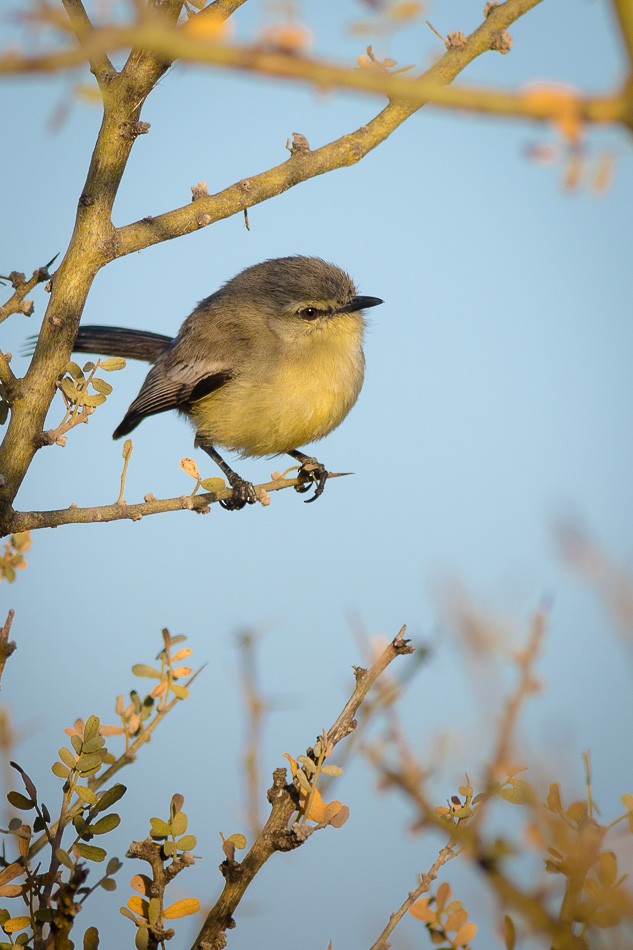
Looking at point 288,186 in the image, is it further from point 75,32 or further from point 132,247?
point 75,32

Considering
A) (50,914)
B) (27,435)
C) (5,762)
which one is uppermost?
(27,435)

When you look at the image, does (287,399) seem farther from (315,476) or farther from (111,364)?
(111,364)

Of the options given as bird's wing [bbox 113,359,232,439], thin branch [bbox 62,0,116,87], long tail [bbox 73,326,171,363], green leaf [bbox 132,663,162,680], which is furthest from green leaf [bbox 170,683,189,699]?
long tail [bbox 73,326,171,363]

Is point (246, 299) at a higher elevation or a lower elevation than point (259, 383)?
higher

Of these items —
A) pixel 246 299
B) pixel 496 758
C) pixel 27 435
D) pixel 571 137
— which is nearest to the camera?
pixel 571 137

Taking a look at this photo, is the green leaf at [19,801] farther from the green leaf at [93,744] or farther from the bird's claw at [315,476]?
the bird's claw at [315,476]

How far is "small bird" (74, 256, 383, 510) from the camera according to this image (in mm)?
4902

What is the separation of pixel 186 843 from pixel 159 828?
0.19ft

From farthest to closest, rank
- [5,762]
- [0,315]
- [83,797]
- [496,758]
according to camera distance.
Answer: [0,315] < [5,762] < [83,797] < [496,758]

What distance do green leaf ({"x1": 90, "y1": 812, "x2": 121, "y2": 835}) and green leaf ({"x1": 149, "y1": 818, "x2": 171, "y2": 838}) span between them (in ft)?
0.31

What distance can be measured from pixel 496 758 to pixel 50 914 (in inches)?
32.2

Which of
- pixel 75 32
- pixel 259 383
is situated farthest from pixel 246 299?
pixel 75 32

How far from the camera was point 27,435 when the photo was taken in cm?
228

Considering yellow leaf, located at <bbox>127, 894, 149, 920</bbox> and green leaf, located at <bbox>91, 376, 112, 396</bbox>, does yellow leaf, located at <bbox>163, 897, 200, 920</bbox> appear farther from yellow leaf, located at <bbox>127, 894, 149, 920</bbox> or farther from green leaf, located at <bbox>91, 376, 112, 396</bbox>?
green leaf, located at <bbox>91, 376, 112, 396</bbox>
